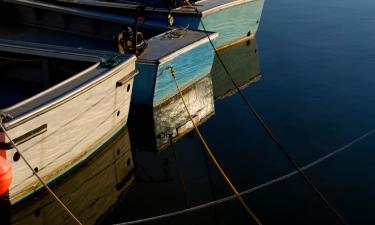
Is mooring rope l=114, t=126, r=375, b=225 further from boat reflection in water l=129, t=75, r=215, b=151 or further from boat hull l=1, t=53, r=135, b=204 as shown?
boat reflection in water l=129, t=75, r=215, b=151

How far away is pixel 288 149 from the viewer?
1069cm

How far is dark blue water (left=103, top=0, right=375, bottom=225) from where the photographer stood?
339 inches

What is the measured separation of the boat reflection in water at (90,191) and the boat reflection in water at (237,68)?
15.0ft

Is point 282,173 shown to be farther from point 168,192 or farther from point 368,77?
point 368,77

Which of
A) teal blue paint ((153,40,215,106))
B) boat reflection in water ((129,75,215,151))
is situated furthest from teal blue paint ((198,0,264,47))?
boat reflection in water ((129,75,215,151))

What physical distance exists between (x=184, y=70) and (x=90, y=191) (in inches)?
193

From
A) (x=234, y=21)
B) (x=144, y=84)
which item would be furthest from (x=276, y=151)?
(x=234, y=21)

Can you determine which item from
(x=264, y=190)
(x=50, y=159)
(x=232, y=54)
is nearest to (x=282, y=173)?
(x=264, y=190)

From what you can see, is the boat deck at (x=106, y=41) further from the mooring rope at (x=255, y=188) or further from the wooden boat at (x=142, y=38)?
the mooring rope at (x=255, y=188)

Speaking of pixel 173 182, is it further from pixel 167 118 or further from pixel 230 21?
pixel 230 21

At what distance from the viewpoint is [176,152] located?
10.7 metres

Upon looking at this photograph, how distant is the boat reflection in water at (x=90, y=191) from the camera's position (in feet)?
27.3

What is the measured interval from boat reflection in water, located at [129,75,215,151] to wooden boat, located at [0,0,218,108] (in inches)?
9.8

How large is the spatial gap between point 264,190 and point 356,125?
166 inches
